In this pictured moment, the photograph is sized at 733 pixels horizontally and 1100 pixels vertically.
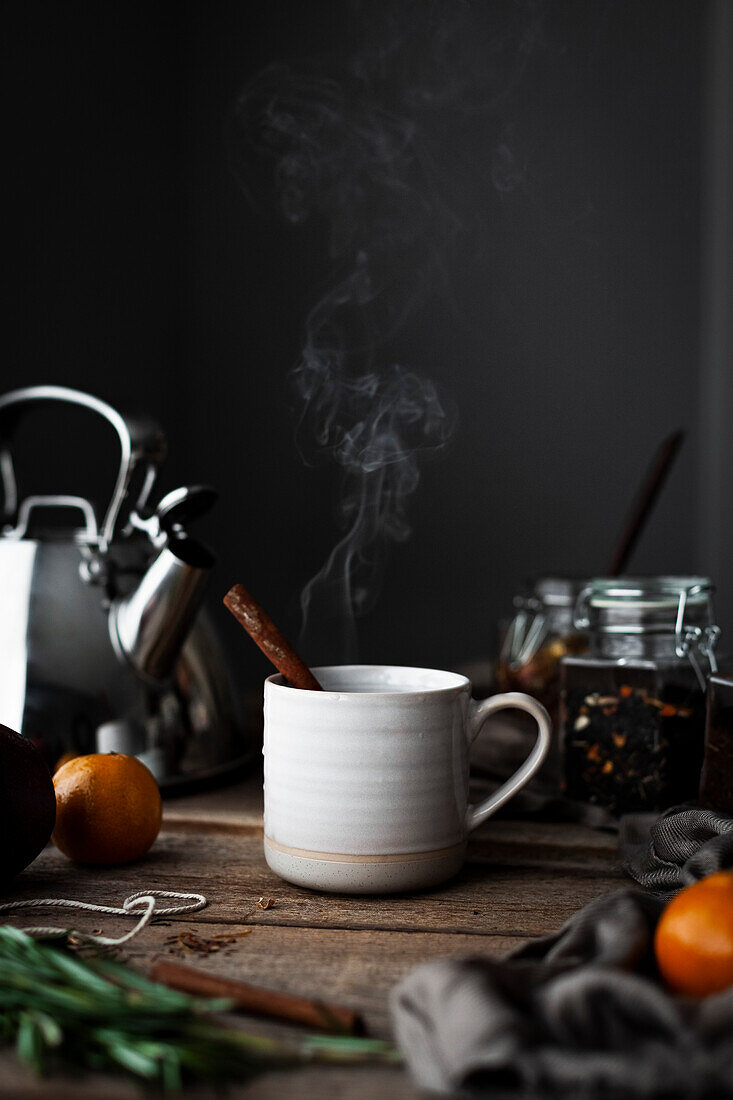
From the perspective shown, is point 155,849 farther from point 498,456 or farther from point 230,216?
point 230,216

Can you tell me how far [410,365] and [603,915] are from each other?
6.10 feet

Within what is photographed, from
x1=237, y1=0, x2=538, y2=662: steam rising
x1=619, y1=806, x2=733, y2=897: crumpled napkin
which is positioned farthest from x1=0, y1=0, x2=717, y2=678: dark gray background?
x1=619, y1=806, x2=733, y2=897: crumpled napkin

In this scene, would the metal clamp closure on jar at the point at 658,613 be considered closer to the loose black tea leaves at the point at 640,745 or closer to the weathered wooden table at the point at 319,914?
the loose black tea leaves at the point at 640,745

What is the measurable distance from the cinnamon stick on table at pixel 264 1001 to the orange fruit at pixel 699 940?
192mm

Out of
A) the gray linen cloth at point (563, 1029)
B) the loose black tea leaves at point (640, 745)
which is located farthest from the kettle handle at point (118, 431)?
the gray linen cloth at point (563, 1029)

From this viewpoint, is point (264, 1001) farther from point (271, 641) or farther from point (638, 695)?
point (638, 695)

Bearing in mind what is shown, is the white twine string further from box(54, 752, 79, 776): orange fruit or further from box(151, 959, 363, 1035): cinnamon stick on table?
box(54, 752, 79, 776): orange fruit

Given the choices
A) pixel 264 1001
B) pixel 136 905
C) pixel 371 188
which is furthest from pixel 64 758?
pixel 371 188

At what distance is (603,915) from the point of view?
0.68 meters

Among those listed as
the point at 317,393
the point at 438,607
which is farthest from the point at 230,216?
the point at 317,393

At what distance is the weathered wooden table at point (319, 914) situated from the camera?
542 millimetres

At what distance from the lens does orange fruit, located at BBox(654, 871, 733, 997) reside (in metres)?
0.59

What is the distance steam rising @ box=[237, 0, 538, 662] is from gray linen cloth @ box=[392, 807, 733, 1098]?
0.56 m

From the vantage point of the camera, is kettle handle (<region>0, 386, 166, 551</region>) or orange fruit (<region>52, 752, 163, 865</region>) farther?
kettle handle (<region>0, 386, 166, 551</region>)
